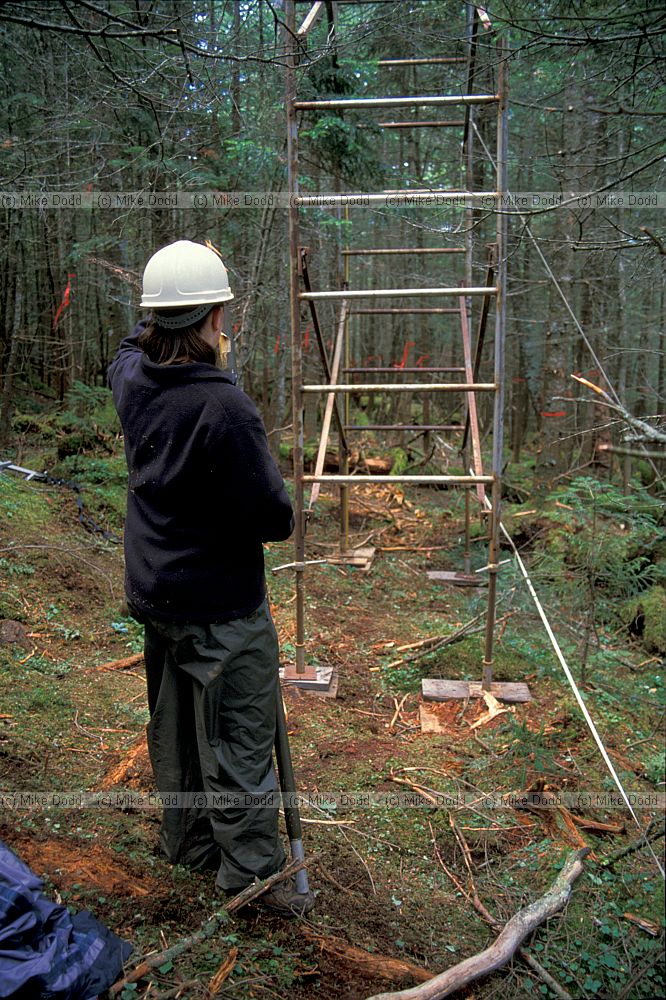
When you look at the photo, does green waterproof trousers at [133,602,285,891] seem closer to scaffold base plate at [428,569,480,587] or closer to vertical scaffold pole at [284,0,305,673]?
vertical scaffold pole at [284,0,305,673]

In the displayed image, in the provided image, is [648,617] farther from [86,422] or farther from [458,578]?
[86,422]

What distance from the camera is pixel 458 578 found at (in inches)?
281

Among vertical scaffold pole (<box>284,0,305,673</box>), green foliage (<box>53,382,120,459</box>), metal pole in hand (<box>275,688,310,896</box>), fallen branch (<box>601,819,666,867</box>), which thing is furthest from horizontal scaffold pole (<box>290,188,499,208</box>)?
green foliage (<box>53,382,120,459</box>)

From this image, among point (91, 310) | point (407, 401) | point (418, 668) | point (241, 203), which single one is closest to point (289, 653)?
point (418, 668)

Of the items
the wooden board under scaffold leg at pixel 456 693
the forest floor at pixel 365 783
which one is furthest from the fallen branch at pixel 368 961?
the wooden board under scaffold leg at pixel 456 693

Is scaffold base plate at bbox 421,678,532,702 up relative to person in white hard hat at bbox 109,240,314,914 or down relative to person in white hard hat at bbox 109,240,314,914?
down

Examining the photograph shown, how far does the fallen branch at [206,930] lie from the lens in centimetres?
210

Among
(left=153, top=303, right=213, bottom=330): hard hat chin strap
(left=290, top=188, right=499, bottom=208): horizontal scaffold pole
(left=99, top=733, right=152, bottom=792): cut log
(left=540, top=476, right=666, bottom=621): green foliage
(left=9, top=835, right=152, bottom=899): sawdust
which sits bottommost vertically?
(left=99, top=733, right=152, bottom=792): cut log

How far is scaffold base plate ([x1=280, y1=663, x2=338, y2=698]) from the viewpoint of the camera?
176 inches

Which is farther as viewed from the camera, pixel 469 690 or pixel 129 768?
pixel 469 690

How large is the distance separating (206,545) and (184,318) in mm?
738

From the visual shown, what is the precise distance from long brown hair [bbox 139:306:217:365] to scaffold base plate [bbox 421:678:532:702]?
2875 mm

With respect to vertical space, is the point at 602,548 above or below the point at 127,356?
below

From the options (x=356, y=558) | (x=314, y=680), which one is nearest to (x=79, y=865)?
(x=314, y=680)
